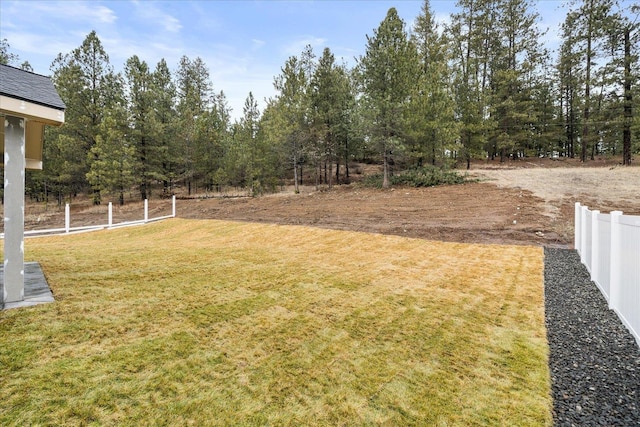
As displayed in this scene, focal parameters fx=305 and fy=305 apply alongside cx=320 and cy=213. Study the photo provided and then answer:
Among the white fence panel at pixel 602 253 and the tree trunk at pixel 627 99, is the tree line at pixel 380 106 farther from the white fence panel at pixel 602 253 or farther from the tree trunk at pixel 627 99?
the white fence panel at pixel 602 253

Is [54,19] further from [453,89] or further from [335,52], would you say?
[453,89]

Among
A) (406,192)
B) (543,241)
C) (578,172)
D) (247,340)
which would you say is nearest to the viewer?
(247,340)

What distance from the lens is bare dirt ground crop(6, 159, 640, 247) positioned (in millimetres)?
9297

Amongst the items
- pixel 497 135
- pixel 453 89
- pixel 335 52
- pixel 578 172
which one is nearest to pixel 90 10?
pixel 335 52

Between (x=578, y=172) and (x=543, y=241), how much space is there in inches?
559

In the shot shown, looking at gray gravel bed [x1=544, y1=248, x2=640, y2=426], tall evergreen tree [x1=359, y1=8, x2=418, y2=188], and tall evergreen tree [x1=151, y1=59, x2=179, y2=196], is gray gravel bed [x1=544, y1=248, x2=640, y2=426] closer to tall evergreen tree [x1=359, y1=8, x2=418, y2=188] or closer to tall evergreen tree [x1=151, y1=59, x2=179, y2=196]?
tall evergreen tree [x1=359, y1=8, x2=418, y2=188]

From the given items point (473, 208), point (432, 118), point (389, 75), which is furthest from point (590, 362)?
point (432, 118)

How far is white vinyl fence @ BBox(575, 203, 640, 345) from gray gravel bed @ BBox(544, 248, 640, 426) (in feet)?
0.58

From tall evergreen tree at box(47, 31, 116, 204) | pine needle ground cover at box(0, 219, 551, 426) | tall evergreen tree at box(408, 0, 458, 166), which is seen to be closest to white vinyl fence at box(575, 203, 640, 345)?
pine needle ground cover at box(0, 219, 551, 426)

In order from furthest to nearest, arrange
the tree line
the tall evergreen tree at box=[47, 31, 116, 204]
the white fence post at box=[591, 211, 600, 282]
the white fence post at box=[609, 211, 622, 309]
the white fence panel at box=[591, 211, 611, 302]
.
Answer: the tall evergreen tree at box=[47, 31, 116, 204] < the tree line < the white fence post at box=[591, 211, 600, 282] < the white fence panel at box=[591, 211, 611, 302] < the white fence post at box=[609, 211, 622, 309]

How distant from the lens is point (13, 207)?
3273mm

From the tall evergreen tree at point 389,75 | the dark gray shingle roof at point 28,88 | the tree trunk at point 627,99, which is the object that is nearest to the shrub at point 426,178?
the tall evergreen tree at point 389,75

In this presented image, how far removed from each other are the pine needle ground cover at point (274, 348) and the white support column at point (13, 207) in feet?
1.41

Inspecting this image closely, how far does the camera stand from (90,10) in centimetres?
1194
